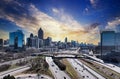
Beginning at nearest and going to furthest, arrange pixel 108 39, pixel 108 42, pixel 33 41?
1. pixel 33 41
2. pixel 108 42
3. pixel 108 39

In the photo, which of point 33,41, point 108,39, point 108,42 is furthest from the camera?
point 108,39

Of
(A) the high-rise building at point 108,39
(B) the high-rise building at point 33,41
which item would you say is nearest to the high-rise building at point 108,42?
(A) the high-rise building at point 108,39

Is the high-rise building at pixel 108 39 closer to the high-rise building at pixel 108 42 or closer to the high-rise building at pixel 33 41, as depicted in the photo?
the high-rise building at pixel 108 42

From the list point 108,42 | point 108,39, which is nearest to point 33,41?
point 108,42

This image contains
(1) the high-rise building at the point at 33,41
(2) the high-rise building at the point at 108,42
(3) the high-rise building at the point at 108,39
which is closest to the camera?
(1) the high-rise building at the point at 33,41

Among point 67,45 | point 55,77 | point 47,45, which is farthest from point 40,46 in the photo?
point 55,77

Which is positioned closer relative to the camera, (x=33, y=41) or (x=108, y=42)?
(x=33, y=41)

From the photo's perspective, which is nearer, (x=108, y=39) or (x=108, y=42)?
(x=108, y=42)

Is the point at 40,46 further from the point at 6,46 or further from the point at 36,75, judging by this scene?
the point at 36,75

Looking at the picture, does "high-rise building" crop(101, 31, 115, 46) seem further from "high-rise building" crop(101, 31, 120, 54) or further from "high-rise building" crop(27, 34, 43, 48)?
"high-rise building" crop(27, 34, 43, 48)

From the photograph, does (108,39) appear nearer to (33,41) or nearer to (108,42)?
(108,42)

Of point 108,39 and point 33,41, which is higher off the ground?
point 108,39

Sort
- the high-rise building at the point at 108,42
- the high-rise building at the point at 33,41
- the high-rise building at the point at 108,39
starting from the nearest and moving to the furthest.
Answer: the high-rise building at the point at 33,41, the high-rise building at the point at 108,42, the high-rise building at the point at 108,39
